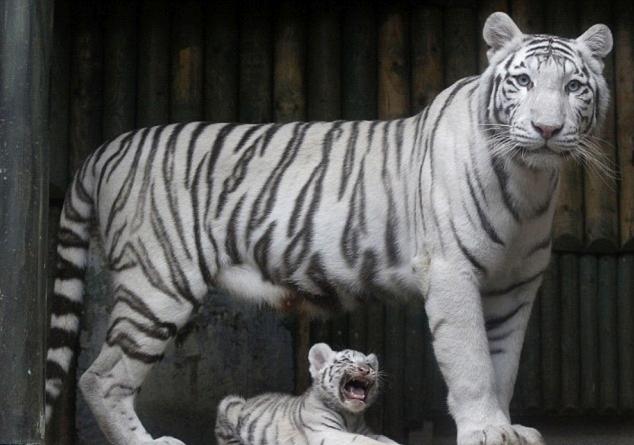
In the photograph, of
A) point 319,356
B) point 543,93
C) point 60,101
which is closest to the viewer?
point 543,93

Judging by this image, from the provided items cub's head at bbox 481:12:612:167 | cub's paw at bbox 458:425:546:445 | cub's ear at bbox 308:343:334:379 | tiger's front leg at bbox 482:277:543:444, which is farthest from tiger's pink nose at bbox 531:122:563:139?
cub's ear at bbox 308:343:334:379

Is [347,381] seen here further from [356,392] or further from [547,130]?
[547,130]

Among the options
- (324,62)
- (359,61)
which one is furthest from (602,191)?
(324,62)

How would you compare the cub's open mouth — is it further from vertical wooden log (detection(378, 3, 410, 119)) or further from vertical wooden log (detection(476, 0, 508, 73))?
vertical wooden log (detection(476, 0, 508, 73))

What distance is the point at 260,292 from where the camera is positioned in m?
5.82

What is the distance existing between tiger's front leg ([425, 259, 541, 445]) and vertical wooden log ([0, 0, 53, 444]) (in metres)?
1.49

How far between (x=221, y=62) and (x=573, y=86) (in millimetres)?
2390

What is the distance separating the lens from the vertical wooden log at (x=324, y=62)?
6.96m

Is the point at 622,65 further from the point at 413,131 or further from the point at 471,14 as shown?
the point at 413,131

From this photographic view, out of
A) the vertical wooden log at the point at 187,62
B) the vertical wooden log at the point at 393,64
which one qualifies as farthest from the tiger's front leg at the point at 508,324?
the vertical wooden log at the point at 187,62

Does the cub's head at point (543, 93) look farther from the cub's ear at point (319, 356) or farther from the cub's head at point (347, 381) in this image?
the cub's ear at point (319, 356)

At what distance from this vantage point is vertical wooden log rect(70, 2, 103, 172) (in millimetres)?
6867

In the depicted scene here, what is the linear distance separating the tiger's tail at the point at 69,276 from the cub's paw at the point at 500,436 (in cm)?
188

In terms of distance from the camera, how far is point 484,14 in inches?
275
